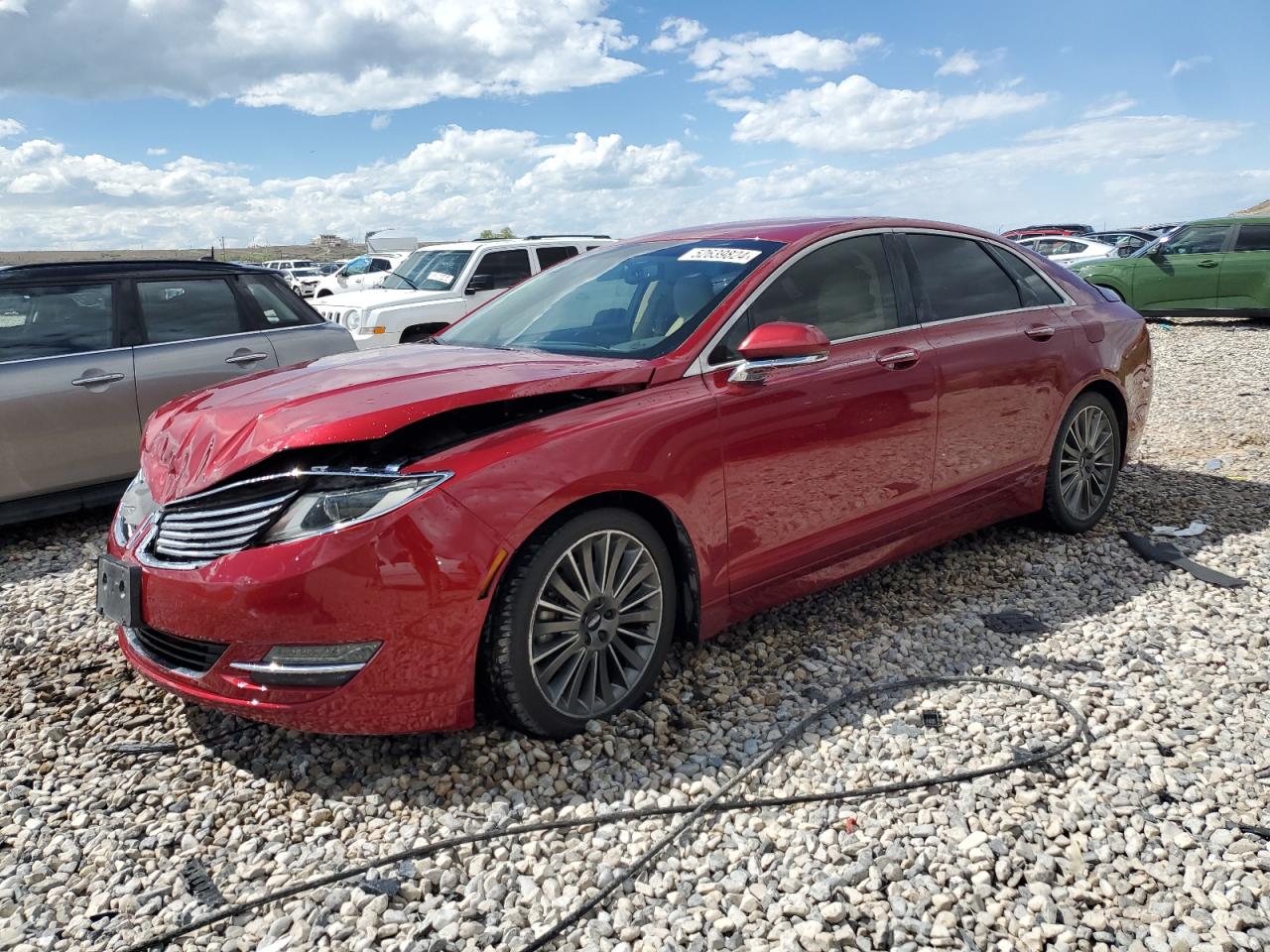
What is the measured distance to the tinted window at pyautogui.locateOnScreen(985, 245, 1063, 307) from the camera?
191 inches

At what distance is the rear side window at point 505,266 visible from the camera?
36.4ft

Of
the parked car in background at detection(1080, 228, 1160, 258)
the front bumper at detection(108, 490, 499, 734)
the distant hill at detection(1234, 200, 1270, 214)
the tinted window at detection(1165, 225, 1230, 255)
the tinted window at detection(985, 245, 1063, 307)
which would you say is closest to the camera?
the front bumper at detection(108, 490, 499, 734)

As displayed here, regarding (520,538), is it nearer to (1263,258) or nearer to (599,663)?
(599,663)

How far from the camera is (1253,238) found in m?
14.9

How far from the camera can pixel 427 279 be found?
11.3 m

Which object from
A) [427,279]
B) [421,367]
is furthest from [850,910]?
[427,279]

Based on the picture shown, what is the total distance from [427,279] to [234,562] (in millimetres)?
9085

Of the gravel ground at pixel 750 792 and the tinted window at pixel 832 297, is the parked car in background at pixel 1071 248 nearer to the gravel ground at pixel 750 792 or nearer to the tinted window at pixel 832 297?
the tinted window at pixel 832 297

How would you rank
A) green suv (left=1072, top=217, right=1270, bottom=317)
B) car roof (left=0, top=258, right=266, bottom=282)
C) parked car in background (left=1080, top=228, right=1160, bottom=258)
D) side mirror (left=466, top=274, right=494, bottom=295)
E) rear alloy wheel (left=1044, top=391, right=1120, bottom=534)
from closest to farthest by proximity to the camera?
rear alloy wheel (left=1044, top=391, right=1120, bottom=534)
car roof (left=0, top=258, right=266, bottom=282)
side mirror (left=466, top=274, right=494, bottom=295)
green suv (left=1072, top=217, right=1270, bottom=317)
parked car in background (left=1080, top=228, right=1160, bottom=258)

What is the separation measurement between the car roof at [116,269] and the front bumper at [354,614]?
12.1 feet

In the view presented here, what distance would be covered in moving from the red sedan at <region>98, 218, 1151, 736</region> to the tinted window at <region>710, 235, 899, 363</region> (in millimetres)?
12

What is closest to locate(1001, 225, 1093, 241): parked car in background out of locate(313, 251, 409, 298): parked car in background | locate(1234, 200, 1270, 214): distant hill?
locate(313, 251, 409, 298): parked car in background

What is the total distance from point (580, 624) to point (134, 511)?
1.60m

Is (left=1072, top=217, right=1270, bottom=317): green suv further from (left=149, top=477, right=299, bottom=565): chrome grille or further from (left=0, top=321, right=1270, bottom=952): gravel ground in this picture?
(left=149, top=477, right=299, bottom=565): chrome grille
